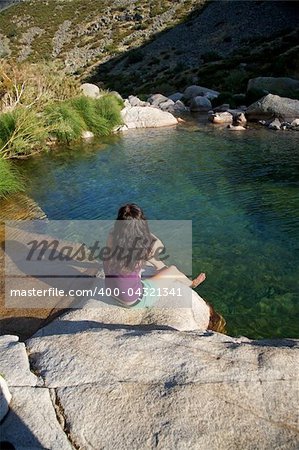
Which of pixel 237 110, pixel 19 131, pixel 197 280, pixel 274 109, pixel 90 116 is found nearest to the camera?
pixel 197 280

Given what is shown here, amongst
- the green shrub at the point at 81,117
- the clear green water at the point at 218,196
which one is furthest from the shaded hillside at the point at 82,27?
the clear green water at the point at 218,196

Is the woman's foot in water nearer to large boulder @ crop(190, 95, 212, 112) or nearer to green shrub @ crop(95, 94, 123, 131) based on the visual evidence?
green shrub @ crop(95, 94, 123, 131)

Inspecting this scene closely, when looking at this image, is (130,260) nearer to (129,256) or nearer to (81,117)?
(129,256)

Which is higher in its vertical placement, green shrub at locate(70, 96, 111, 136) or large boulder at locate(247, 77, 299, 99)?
green shrub at locate(70, 96, 111, 136)

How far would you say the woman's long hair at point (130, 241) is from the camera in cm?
429

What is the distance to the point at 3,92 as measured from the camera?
1334 cm

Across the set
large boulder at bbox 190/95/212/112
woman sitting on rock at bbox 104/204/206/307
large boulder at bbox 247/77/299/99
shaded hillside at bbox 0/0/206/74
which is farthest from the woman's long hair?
shaded hillside at bbox 0/0/206/74

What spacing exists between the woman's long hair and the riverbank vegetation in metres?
5.47

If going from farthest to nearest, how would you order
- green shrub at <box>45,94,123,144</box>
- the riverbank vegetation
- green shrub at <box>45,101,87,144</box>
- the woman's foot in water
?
green shrub at <box>45,94,123,144</box> < green shrub at <box>45,101,87,144</box> < the riverbank vegetation < the woman's foot in water

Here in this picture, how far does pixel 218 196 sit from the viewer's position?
962 cm

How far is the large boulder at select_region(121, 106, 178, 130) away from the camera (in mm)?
18547

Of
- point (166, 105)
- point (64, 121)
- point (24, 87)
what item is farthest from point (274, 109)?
point (24, 87)

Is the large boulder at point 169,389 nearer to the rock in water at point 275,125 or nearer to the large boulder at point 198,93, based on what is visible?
the rock in water at point 275,125

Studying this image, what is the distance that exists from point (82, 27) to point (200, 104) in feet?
164
